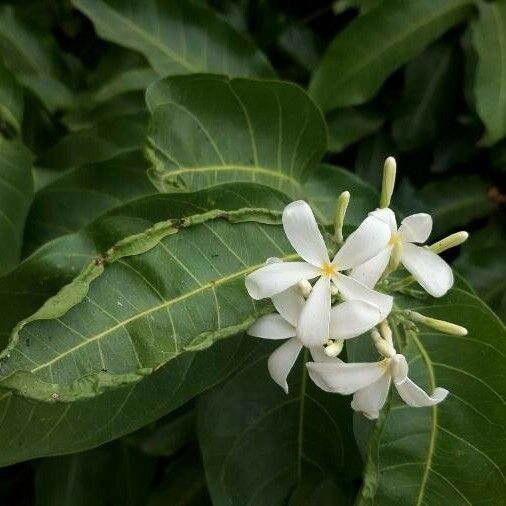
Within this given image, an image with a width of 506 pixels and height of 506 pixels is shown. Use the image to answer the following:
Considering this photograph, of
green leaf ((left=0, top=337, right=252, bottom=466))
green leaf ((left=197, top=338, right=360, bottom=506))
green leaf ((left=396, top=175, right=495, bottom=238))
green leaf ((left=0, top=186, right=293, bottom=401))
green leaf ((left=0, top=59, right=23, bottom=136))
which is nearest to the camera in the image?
green leaf ((left=0, top=186, right=293, bottom=401))

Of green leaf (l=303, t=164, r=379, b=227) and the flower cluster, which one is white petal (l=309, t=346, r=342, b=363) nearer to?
the flower cluster

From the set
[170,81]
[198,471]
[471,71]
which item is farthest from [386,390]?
[471,71]

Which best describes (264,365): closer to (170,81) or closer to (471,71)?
(170,81)

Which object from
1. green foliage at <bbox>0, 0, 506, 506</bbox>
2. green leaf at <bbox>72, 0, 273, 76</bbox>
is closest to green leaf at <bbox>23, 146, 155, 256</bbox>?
green foliage at <bbox>0, 0, 506, 506</bbox>

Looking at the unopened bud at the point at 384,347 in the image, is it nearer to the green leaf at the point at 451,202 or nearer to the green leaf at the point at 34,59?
the green leaf at the point at 451,202

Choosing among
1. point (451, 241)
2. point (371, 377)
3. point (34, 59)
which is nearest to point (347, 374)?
point (371, 377)
